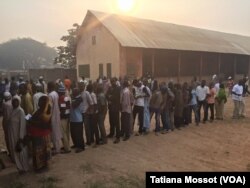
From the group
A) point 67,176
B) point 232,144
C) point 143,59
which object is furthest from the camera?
point 143,59

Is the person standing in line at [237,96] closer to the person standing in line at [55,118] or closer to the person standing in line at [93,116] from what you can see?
the person standing in line at [93,116]

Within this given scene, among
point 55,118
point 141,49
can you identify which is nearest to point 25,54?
point 141,49

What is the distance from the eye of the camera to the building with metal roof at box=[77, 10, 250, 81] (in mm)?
22438

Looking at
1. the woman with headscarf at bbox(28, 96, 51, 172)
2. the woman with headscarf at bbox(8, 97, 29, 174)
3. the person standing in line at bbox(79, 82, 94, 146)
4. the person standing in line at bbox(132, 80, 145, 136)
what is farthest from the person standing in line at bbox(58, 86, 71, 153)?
the person standing in line at bbox(132, 80, 145, 136)

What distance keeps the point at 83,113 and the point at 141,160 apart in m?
1.81

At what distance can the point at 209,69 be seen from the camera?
3097 centimetres

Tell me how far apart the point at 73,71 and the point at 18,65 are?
32531 millimetres

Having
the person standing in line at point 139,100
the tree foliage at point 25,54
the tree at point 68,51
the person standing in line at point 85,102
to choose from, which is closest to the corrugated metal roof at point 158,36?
the tree at point 68,51

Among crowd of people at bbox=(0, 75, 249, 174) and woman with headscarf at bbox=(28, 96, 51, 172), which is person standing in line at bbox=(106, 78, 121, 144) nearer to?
crowd of people at bbox=(0, 75, 249, 174)

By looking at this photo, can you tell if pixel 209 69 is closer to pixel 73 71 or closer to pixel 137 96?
pixel 73 71

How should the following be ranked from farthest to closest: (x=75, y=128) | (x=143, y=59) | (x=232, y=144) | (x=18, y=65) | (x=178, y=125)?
1. (x=18, y=65)
2. (x=143, y=59)
3. (x=178, y=125)
4. (x=232, y=144)
5. (x=75, y=128)

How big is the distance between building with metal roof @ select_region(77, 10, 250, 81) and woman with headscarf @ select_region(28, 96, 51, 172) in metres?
15.1

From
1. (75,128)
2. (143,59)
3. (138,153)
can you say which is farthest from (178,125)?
(143,59)

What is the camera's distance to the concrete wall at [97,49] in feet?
73.5
